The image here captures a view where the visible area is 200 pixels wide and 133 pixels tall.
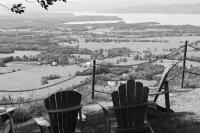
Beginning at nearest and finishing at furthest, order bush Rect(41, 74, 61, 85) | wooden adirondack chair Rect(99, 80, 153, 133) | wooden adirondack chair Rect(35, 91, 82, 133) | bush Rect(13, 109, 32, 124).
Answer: wooden adirondack chair Rect(35, 91, 82, 133)
wooden adirondack chair Rect(99, 80, 153, 133)
bush Rect(13, 109, 32, 124)
bush Rect(41, 74, 61, 85)

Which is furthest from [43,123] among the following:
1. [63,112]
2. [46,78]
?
[46,78]

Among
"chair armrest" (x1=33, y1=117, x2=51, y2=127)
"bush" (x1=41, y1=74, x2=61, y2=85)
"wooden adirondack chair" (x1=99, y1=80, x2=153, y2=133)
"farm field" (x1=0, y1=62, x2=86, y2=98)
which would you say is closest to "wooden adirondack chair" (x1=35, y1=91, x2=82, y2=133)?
"chair armrest" (x1=33, y1=117, x2=51, y2=127)

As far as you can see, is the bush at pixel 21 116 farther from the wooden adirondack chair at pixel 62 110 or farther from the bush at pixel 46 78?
the bush at pixel 46 78

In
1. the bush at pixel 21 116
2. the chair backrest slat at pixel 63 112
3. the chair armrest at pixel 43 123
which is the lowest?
the bush at pixel 21 116

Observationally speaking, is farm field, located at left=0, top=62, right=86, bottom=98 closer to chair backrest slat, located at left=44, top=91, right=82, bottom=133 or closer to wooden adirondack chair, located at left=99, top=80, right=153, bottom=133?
chair backrest slat, located at left=44, top=91, right=82, bottom=133

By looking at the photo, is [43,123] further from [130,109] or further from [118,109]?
[130,109]

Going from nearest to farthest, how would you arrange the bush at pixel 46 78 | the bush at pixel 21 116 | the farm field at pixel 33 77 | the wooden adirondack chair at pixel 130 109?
the wooden adirondack chair at pixel 130 109
the bush at pixel 21 116
the farm field at pixel 33 77
the bush at pixel 46 78

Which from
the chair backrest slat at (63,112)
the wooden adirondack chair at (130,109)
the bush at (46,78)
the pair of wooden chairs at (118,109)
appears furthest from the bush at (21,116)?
the bush at (46,78)

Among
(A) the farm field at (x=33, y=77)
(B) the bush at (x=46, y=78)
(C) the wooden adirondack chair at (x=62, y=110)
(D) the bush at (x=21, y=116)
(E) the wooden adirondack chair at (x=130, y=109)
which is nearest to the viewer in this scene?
(C) the wooden adirondack chair at (x=62, y=110)
